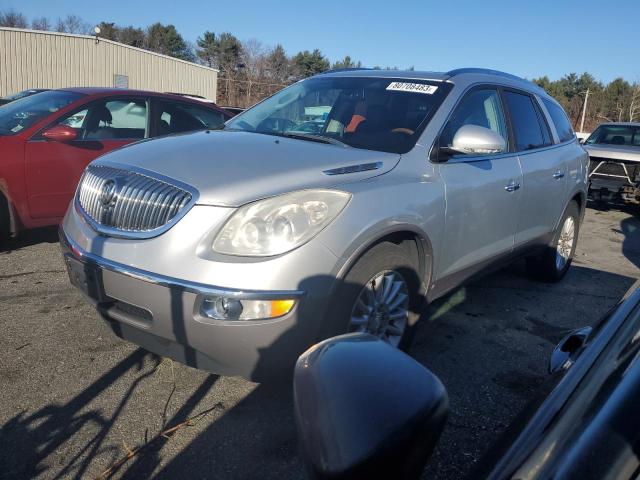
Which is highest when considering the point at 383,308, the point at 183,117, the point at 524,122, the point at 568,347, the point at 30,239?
the point at 524,122

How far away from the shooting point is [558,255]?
534 centimetres

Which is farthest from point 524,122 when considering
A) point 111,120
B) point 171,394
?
point 111,120

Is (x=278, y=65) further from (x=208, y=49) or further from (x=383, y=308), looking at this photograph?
(x=383, y=308)

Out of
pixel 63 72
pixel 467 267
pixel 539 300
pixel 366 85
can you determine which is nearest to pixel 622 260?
pixel 539 300

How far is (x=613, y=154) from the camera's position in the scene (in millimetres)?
10359

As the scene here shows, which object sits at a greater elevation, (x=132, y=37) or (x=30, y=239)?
(x=132, y=37)

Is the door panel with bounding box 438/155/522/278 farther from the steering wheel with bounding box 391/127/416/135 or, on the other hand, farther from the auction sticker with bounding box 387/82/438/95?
the auction sticker with bounding box 387/82/438/95

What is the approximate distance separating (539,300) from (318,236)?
10.5 ft

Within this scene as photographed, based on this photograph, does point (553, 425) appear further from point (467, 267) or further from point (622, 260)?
point (622, 260)

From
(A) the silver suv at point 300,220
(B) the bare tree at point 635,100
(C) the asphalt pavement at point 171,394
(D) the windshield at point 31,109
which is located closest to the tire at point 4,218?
(C) the asphalt pavement at point 171,394

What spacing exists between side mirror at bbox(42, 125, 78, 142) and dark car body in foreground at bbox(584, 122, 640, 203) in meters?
9.27

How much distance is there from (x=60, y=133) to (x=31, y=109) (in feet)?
2.30

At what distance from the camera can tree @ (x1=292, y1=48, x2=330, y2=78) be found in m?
46.9

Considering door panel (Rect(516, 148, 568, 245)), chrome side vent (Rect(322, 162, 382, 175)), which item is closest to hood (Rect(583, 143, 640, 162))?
door panel (Rect(516, 148, 568, 245))
